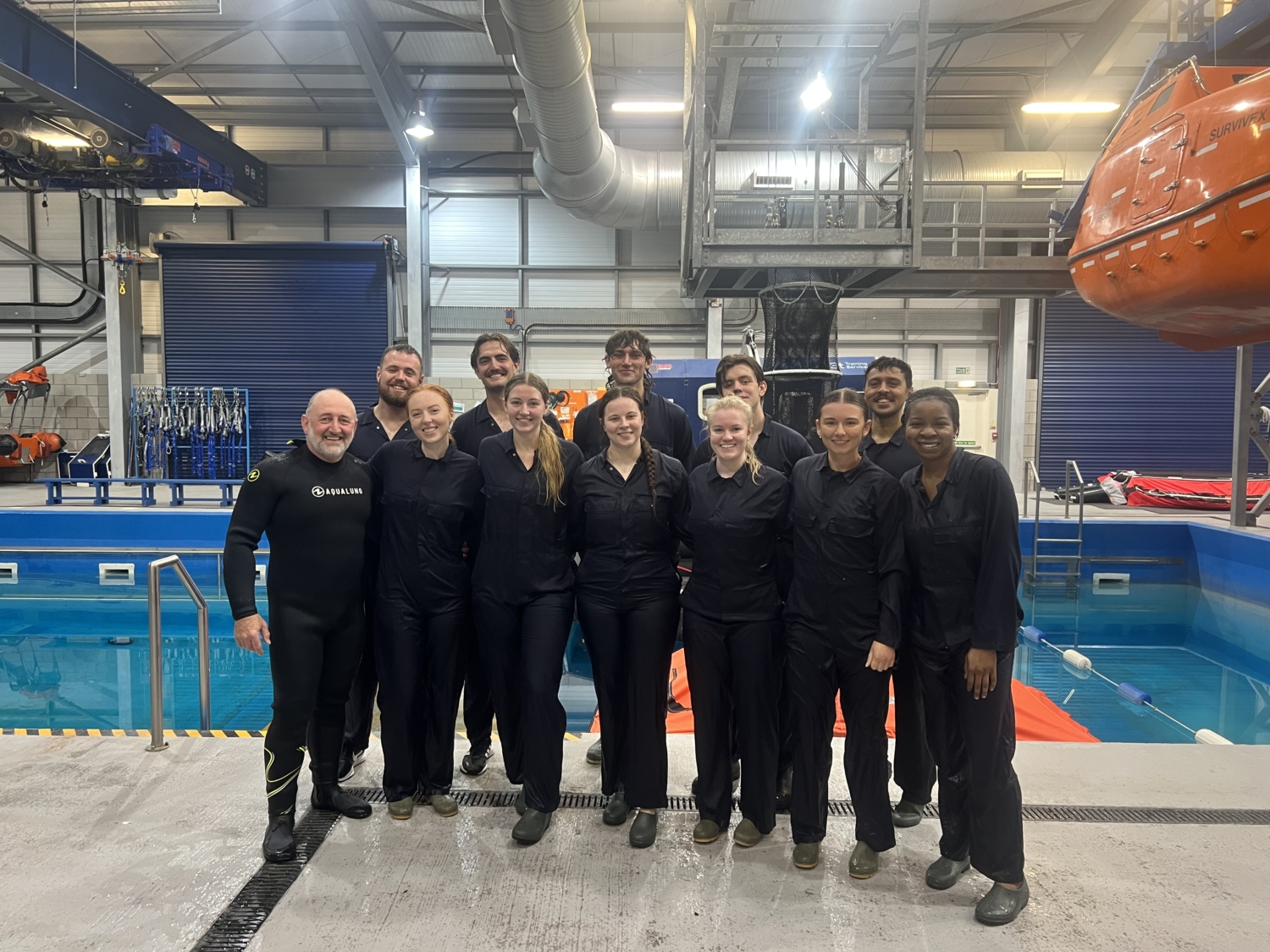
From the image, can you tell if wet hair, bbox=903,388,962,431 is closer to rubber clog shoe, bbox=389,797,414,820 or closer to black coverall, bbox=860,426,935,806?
black coverall, bbox=860,426,935,806

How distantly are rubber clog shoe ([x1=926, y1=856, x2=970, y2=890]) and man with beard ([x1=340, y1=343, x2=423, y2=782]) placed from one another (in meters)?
1.99

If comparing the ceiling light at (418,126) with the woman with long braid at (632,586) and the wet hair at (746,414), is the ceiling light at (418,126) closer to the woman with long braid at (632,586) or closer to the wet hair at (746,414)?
the woman with long braid at (632,586)

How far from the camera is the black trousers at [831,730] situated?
231 cm

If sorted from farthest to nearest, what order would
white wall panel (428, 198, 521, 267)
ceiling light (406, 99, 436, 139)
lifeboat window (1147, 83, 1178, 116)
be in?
white wall panel (428, 198, 521, 267)
ceiling light (406, 99, 436, 139)
lifeboat window (1147, 83, 1178, 116)

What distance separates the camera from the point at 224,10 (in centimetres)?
1007

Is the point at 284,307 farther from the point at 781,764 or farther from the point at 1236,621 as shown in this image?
the point at 1236,621

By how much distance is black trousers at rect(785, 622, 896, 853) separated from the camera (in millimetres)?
2309

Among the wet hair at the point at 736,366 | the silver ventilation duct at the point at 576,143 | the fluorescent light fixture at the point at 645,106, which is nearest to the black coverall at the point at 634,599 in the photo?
the wet hair at the point at 736,366

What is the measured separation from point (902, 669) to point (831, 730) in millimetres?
320

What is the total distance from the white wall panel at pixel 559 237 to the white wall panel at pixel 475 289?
75 centimetres

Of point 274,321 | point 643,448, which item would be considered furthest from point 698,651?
point 274,321

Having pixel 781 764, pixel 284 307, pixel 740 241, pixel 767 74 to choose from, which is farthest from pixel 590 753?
pixel 284 307

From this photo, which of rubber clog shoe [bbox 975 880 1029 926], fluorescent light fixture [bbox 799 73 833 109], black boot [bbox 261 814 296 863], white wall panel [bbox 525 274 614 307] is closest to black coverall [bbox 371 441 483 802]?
black boot [bbox 261 814 296 863]

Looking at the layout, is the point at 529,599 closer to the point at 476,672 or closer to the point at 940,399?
the point at 476,672
